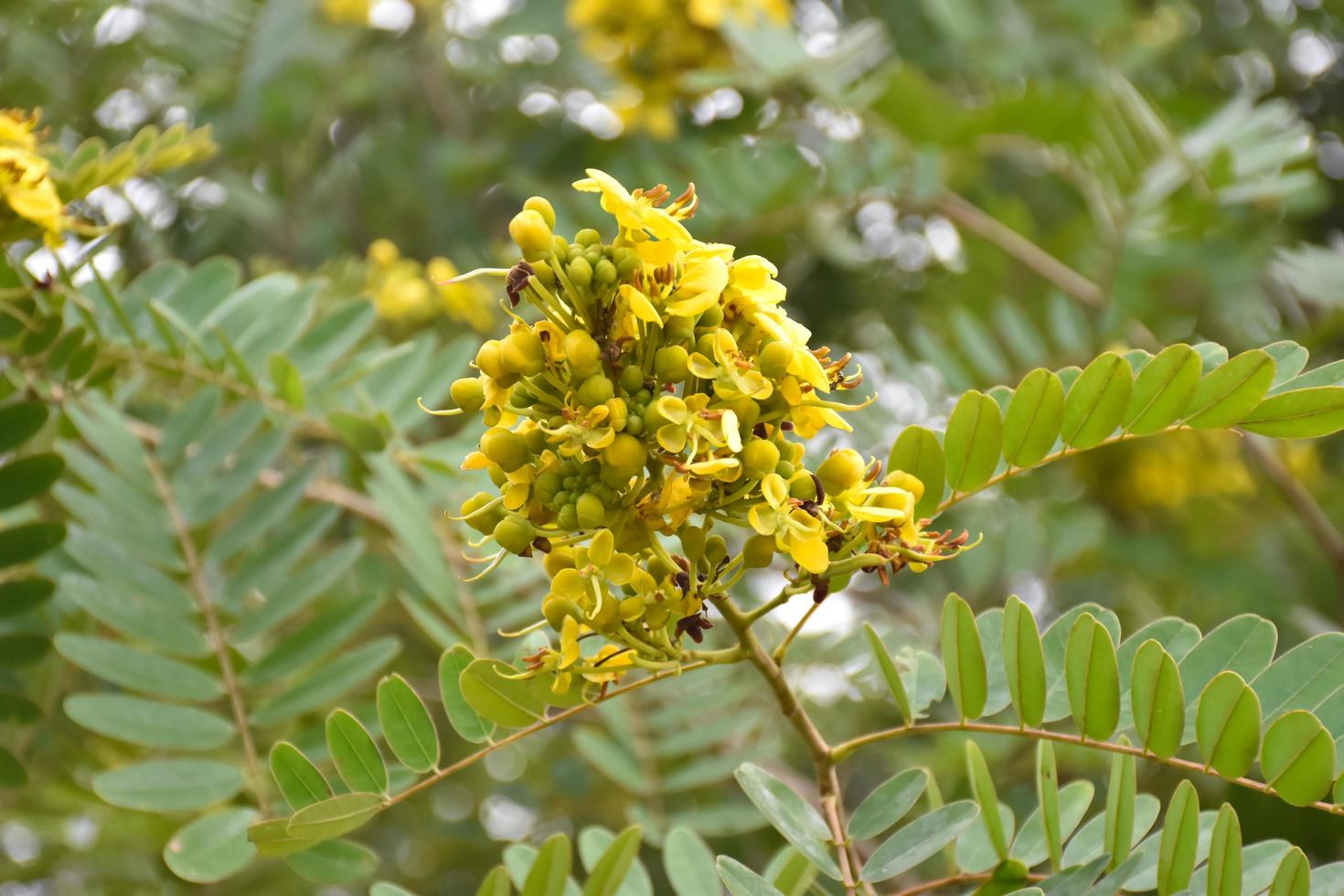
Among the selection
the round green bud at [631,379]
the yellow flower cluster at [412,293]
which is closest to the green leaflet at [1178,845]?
the round green bud at [631,379]

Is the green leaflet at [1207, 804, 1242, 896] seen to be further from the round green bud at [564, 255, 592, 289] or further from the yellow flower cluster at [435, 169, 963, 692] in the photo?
the round green bud at [564, 255, 592, 289]

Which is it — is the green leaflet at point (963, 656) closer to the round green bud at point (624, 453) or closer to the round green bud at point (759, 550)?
the round green bud at point (759, 550)

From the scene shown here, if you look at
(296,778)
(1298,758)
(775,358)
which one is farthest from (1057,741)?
(296,778)

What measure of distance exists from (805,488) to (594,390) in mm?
180

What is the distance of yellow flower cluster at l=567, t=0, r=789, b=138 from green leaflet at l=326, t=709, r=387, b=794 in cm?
182

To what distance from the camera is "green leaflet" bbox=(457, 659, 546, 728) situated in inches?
38.4

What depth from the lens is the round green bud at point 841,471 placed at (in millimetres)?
914

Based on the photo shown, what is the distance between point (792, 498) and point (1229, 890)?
0.43 m

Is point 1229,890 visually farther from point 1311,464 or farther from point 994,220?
point 1311,464

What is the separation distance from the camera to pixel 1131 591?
2.85 m

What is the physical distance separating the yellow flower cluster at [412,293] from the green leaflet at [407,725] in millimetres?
1044

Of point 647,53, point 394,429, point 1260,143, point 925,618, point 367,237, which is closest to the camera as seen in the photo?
point 394,429

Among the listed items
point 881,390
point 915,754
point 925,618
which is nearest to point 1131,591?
point 925,618

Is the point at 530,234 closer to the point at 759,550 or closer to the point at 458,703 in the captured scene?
the point at 759,550
